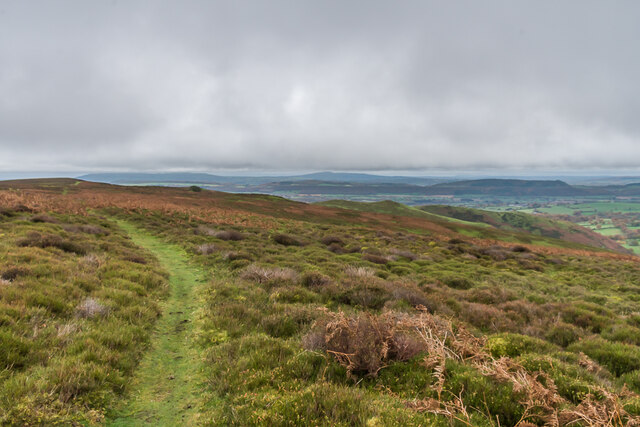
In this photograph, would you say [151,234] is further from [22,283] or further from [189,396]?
[189,396]

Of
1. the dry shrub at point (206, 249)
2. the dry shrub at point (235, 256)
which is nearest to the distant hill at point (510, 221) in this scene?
the dry shrub at point (206, 249)

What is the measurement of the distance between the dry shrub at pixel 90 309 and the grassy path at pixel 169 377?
135 cm

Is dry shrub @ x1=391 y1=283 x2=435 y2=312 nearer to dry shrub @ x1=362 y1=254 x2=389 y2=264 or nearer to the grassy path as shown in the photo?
the grassy path

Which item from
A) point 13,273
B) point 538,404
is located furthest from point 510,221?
point 13,273

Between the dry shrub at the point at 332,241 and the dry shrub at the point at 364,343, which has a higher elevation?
the dry shrub at the point at 364,343

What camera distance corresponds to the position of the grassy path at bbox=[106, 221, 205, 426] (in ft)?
14.9

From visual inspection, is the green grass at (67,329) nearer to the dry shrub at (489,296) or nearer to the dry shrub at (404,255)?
the dry shrub at (489,296)

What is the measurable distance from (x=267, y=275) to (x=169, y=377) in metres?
6.31

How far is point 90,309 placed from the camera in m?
6.84

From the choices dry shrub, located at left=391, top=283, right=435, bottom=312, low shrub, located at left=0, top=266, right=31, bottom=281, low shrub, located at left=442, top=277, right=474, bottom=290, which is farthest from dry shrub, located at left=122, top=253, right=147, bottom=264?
low shrub, located at left=442, top=277, right=474, bottom=290

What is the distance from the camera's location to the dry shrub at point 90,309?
21.9 feet

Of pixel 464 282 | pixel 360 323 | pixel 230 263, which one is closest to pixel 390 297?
pixel 360 323

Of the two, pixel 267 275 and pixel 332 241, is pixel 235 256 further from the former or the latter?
pixel 332 241

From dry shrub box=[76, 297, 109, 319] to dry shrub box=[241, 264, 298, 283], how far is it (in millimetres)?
5154
